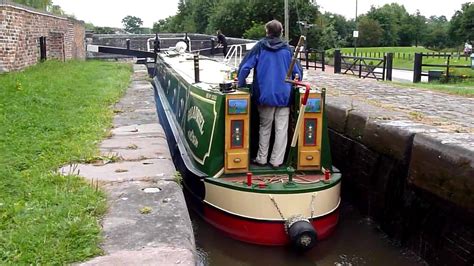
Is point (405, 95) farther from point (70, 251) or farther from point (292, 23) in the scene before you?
point (292, 23)

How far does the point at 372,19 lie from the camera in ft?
205

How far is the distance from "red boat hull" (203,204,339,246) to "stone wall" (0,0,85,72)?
6455 millimetres

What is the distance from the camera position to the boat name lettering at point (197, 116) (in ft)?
19.1

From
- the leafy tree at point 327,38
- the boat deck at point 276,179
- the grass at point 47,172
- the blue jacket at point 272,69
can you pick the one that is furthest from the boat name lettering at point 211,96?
the leafy tree at point 327,38

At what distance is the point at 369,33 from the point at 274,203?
5671 cm

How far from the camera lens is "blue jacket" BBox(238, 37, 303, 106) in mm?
5293

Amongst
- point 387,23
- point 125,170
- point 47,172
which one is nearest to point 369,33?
point 387,23

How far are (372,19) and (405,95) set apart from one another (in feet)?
184

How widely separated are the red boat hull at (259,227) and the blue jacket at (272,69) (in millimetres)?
1190

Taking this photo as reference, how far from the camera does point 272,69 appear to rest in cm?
529

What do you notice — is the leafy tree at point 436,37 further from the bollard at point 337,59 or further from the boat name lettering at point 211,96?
the boat name lettering at point 211,96

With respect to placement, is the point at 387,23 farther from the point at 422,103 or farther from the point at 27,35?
the point at 422,103

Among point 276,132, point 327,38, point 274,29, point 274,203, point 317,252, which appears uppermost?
point 327,38

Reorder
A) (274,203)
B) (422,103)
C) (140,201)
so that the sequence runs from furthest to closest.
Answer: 1. (422,103)
2. (274,203)
3. (140,201)
